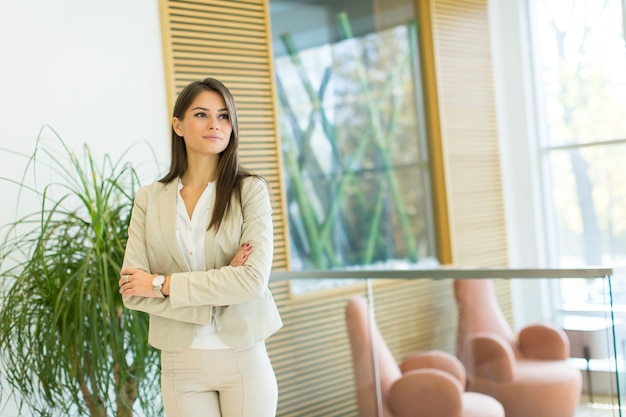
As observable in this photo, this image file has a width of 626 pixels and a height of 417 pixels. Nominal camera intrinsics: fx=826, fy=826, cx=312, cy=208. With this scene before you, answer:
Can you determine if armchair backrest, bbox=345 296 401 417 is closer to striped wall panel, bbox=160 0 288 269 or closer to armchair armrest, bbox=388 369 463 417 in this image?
armchair armrest, bbox=388 369 463 417

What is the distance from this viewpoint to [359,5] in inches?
222

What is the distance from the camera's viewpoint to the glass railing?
3199 millimetres

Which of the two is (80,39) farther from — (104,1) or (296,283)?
(296,283)

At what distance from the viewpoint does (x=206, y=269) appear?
2396 millimetres

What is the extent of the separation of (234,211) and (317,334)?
2.05m

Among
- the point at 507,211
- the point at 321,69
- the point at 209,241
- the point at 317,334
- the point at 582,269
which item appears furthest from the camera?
the point at 507,211

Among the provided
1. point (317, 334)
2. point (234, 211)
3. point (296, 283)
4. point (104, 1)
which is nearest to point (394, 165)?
point (296, 283)

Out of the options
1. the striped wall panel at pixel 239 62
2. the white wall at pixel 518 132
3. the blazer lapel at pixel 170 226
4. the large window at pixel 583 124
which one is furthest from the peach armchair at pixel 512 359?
the white wall at pixel 518 132

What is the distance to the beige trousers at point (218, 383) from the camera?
229 cm

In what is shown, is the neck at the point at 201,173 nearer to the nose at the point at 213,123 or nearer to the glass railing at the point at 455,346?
the nose at the point at 213,123

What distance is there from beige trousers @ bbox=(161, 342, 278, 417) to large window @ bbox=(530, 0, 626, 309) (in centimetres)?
441

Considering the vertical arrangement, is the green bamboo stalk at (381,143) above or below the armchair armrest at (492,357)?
A: above

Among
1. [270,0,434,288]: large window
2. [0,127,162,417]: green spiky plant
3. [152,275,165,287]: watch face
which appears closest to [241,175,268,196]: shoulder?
[152,275,165,287]: watch face

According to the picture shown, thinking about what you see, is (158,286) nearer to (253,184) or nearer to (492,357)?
(253,184)
